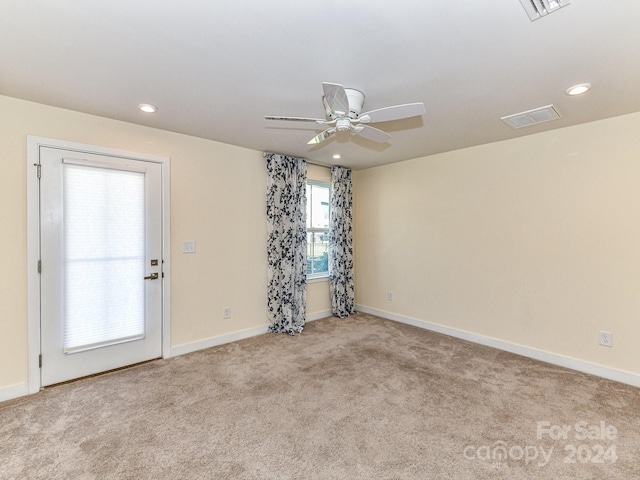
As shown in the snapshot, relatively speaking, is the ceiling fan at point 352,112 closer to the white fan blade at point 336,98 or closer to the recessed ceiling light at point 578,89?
the white fan blade at point 336,98

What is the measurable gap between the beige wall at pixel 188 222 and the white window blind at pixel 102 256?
29 cm

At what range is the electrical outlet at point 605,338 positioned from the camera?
2.86m

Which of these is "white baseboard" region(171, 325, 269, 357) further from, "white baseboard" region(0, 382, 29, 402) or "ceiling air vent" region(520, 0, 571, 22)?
"ceiling air vent" region(520, 0, 571, 22)

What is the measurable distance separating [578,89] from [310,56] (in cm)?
203

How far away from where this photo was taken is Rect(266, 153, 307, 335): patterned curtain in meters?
4.07

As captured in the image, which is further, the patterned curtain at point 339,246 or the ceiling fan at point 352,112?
the patterned curtain at point 339,246

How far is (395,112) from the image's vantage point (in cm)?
200

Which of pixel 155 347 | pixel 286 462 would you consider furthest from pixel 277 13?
pixel 155 347

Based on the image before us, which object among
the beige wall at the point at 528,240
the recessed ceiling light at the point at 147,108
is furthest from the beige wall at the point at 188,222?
the beige wall at the point at 528,240

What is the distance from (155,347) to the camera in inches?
126

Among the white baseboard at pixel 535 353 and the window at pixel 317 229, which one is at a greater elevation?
the window at pixel 317 229

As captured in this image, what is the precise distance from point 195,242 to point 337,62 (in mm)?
2497

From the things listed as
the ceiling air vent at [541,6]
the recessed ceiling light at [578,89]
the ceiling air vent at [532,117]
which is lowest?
the recessed ceiling light at [578,89]

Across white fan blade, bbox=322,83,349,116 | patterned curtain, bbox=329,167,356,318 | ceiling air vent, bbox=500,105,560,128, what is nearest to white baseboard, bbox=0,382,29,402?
white fan blade, bbox=322,83,349,116
